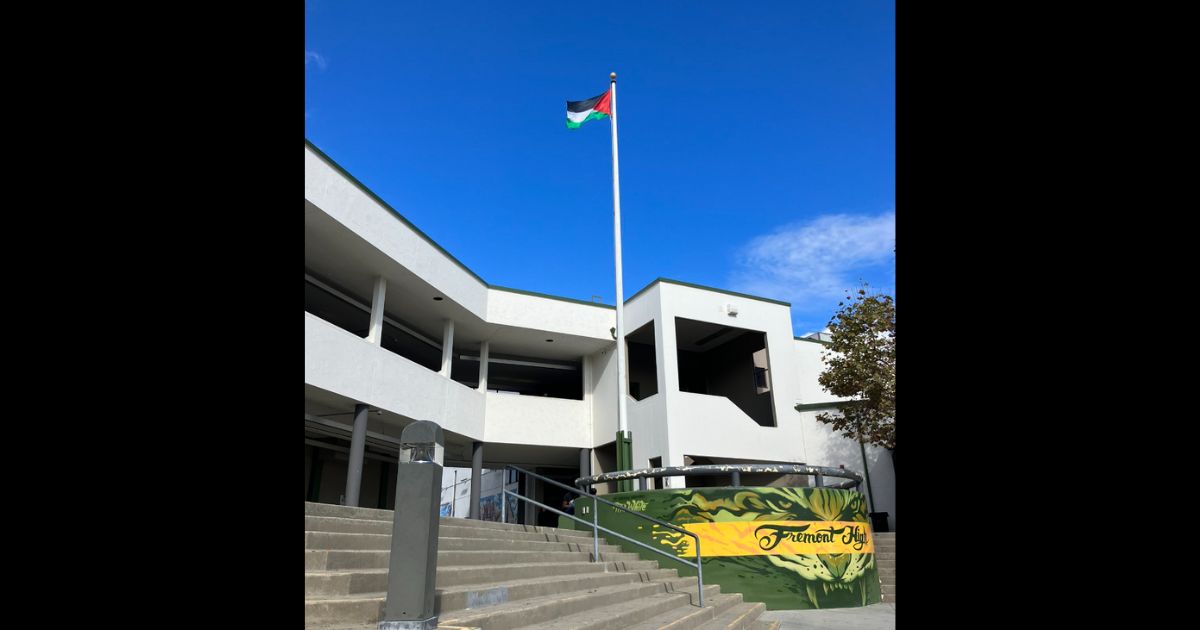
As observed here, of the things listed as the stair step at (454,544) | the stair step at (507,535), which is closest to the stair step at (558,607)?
the stair step at (454,544)

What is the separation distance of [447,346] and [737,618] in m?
10.9

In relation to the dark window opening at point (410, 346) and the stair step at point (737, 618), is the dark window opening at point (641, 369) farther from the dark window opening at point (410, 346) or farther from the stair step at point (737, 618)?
the stair step at point (737, 618)

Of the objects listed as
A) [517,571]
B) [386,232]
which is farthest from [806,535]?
[386,232]

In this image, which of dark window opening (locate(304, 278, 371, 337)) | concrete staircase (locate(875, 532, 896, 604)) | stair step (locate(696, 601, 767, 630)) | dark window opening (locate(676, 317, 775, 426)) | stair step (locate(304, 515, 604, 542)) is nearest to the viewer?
stair step (locate(304, 515, 604, 542))

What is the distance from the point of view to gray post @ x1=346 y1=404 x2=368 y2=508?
1231 cm

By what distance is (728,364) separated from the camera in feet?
68.4

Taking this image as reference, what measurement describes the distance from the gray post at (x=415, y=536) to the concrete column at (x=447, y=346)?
1147 cm

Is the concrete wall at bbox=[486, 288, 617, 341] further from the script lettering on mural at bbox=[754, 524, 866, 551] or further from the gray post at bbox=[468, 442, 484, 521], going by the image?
the script lettering on mural at bbox=[754, 524, 866, 551]

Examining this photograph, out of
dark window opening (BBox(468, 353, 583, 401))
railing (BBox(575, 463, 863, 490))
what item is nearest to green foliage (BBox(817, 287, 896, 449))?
railing (BBox(575, 463, 863, 490))

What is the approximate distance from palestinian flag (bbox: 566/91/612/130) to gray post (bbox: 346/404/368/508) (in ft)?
28.0

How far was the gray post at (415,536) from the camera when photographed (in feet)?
13.9

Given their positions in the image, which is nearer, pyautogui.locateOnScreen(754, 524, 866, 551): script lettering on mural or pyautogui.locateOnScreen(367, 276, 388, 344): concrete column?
pyautogui.locateOnScreen(754, 524, 866, 551): script lettering on mural
